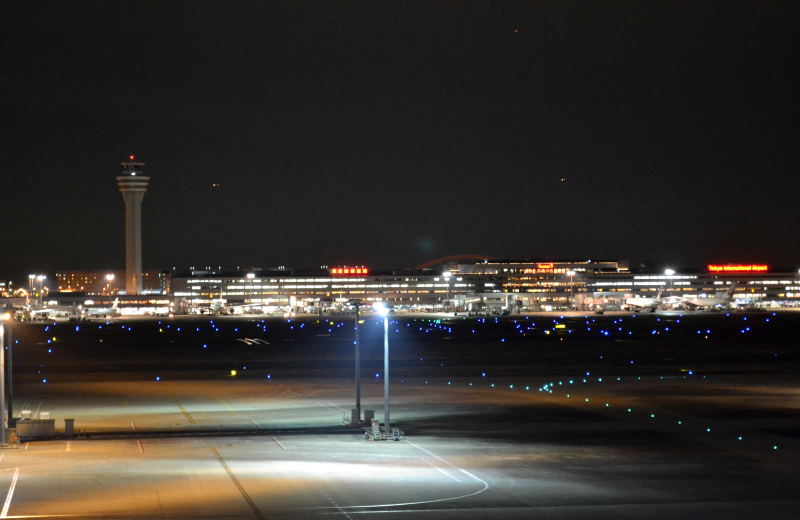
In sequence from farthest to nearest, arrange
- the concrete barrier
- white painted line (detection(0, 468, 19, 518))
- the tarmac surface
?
the concrete barrier
the tarmac surface
white painted line (detection(0, 468, 19, 518))

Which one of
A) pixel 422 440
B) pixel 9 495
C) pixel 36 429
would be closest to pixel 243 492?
pixel 9 495

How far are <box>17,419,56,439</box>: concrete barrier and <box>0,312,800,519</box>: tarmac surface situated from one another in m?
1.07

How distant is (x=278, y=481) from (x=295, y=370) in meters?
40.7

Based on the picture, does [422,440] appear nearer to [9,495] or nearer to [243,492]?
[243,492]

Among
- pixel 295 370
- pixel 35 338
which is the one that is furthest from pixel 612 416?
pixel 35 338

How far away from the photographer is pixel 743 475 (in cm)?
2627

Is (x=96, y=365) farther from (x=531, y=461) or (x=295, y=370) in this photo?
(x=531, y=461)

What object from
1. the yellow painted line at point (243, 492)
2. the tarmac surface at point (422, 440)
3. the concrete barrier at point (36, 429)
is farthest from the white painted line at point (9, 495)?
the concrete barrier at point (36, 429)

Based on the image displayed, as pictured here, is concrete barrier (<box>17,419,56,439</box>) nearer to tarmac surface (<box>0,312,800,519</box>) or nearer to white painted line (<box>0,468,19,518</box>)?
tarmac surface (<box>0,312,800,519</box>)


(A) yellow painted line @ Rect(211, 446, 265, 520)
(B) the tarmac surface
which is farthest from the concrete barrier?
(A) yellow painted line @ Rect(211, 446, 265, 520)

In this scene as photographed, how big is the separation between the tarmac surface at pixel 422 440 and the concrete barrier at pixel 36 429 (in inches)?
42.3

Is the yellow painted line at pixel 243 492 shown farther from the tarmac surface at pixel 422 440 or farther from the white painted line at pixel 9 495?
the white painted line at pixel 9 495

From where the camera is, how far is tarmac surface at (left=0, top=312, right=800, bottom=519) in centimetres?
2231

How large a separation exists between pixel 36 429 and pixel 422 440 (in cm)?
1442
